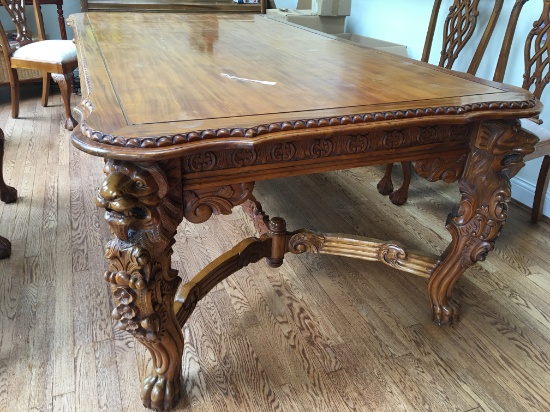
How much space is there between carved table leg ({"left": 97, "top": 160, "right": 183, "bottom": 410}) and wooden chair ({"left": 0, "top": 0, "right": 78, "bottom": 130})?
223cm

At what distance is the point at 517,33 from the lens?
1931 millimetres

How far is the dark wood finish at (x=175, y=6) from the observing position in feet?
8.80

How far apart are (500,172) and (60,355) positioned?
1.23 meters

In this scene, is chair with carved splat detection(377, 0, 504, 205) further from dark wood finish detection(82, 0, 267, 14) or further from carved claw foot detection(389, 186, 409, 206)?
dark wood finish detection(82, 0, 267, 14)

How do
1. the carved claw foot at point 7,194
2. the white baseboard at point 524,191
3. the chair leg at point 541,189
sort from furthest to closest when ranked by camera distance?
the white baseboard at point 524,191, the carved claw foot at point 7,194, the chair leg at point 541,189

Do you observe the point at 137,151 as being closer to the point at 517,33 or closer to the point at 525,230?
the point at 525,230

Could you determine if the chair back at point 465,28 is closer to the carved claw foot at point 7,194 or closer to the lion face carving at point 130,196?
the lion face carving at point 130,196

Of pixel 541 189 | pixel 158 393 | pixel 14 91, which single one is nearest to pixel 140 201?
pixel 158 393

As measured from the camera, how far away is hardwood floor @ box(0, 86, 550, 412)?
1074 mm

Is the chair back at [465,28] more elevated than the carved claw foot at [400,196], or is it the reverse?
the chair back at [465,28]

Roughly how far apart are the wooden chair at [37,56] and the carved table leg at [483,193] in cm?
244

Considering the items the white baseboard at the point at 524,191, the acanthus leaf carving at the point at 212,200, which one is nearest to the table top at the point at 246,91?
the acanthus leaf carving at the point at 212,200

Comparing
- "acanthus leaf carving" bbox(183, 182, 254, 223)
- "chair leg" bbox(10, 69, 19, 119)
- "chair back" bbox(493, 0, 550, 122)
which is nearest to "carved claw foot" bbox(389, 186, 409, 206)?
"chair back" bbox(493, 0, 550, 122)

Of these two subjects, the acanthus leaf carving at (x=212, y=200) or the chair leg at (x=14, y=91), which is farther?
the chair leg at (x=14, y=91)
